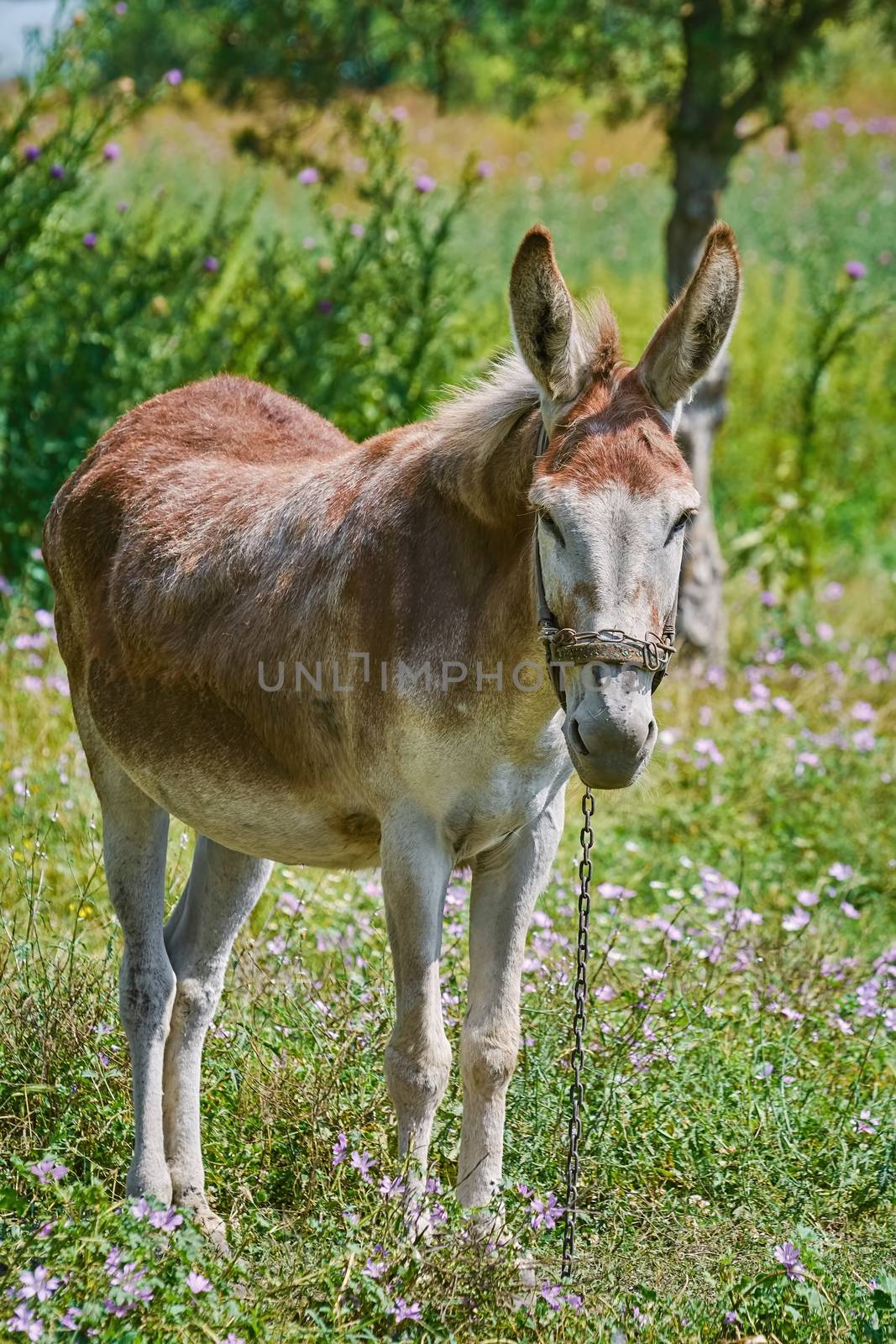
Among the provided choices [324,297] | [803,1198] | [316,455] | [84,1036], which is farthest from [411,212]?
[803,1198]

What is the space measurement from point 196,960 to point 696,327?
7.28ft

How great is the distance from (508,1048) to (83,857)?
7.53 ft

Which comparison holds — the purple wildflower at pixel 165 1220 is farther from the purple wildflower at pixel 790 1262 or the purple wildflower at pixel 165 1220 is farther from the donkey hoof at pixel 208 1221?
the purple wildflower at pixel 790 1262

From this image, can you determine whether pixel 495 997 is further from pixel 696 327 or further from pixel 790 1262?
pixel 696 327

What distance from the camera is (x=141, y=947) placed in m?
3.68

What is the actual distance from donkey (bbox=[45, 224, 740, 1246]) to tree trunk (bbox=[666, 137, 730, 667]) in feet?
13.3

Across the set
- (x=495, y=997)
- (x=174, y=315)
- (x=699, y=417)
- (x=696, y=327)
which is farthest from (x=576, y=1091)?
(x=174, y=315)

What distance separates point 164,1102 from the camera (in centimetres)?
368

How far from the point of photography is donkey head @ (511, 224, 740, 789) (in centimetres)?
258

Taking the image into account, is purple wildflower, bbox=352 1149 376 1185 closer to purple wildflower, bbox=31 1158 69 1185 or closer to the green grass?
the green grass

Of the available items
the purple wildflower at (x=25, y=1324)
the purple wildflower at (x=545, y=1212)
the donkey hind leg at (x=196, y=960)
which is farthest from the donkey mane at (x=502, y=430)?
the purple wildflower at (x=25, y=1324)

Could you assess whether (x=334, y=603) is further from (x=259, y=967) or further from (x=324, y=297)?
(x=324, y=297)

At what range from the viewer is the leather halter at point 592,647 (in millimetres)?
2555

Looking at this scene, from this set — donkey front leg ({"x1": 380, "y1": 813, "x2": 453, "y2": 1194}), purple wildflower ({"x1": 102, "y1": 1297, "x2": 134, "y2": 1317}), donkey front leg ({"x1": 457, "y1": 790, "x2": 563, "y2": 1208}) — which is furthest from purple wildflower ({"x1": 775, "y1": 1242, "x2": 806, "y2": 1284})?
purple wildflower ({"x1": 102, "y1": 1297, "x2": 134, "y2": 1317})
